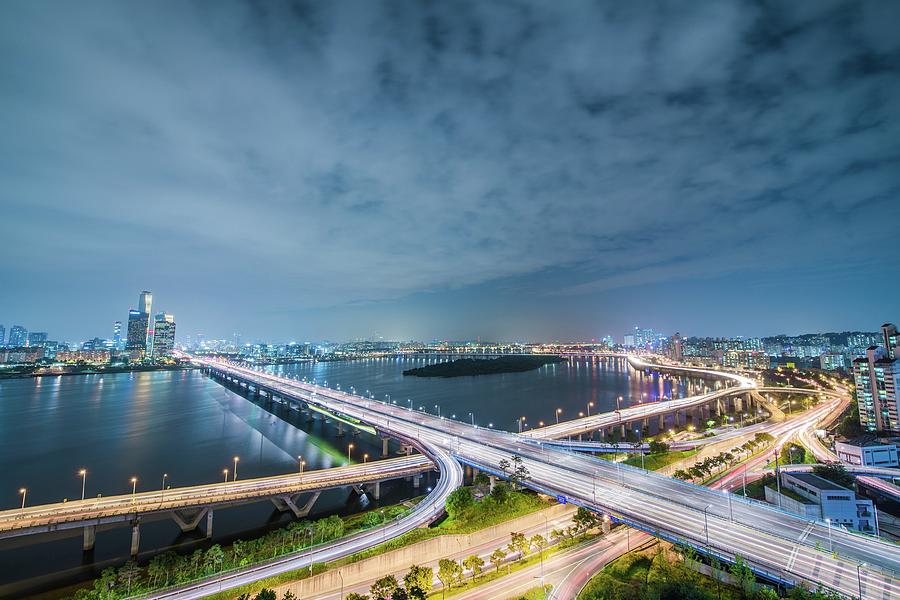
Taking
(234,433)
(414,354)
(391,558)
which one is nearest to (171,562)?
(391,558)

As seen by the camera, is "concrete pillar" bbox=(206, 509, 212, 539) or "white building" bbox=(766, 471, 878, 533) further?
"concrete pillar" bbox=(206, 509, 212, 539)

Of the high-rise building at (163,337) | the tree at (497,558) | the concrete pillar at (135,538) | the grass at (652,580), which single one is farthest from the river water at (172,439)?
the high-rise building at (163,337)

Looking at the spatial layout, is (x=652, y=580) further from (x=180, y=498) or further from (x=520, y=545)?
(x=180, y=498)

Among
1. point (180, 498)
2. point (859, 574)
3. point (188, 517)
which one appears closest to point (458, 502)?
point (859, 574)

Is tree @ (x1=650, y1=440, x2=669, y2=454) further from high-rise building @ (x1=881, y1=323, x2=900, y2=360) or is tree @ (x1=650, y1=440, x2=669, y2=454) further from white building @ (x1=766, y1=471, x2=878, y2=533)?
high-rise building @ (x1=881, y1=323, x2=900, y2=360)

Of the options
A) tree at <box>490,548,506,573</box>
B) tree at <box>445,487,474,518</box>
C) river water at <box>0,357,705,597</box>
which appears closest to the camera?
tree at <box>490,548,506,573</box>

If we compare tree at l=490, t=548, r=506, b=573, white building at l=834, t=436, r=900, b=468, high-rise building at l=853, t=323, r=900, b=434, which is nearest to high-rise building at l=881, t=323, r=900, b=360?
high-rise building at l=853, t=323, r=900, b=434

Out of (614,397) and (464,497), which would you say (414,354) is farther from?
(464,497)
